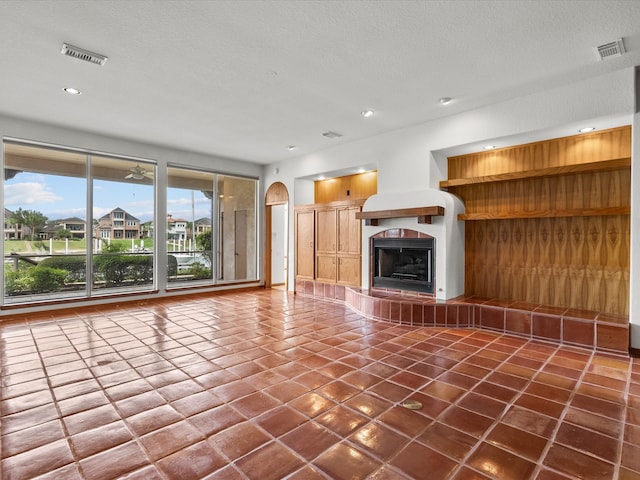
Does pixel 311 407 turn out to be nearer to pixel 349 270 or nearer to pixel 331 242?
pixel 349 270

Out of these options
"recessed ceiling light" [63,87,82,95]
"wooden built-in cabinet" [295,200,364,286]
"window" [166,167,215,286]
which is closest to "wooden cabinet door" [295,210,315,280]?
"wooden built-in cabinet" [295,200,364,286]

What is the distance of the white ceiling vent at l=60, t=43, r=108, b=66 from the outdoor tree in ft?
11.4

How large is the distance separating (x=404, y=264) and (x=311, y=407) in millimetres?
3615

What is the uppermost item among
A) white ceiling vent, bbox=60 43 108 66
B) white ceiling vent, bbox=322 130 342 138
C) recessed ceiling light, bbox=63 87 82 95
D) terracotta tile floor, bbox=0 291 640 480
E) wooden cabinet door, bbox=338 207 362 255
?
recessed ceiling light, bbox=63 87 82 95

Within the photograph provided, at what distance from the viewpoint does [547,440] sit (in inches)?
83.5

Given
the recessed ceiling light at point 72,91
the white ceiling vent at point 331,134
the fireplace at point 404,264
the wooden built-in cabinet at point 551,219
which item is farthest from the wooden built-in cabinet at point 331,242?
the recessed ceiling light at point 72,91

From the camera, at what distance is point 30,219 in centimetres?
559

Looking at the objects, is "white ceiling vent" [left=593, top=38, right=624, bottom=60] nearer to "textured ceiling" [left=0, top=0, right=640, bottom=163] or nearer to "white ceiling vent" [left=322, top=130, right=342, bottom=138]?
"textured ceiling" [left=0, top=0, right=640, bottom=163]

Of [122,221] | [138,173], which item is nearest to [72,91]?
[138,173]

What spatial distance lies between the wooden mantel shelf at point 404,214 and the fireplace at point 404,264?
0.34 meters

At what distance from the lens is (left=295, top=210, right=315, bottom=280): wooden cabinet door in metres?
7.37

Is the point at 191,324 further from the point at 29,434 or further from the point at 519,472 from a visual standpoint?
the point at 519,472

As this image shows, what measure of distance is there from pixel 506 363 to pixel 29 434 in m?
3.93

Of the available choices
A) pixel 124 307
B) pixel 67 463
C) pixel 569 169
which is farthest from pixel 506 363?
pixel 124 307
